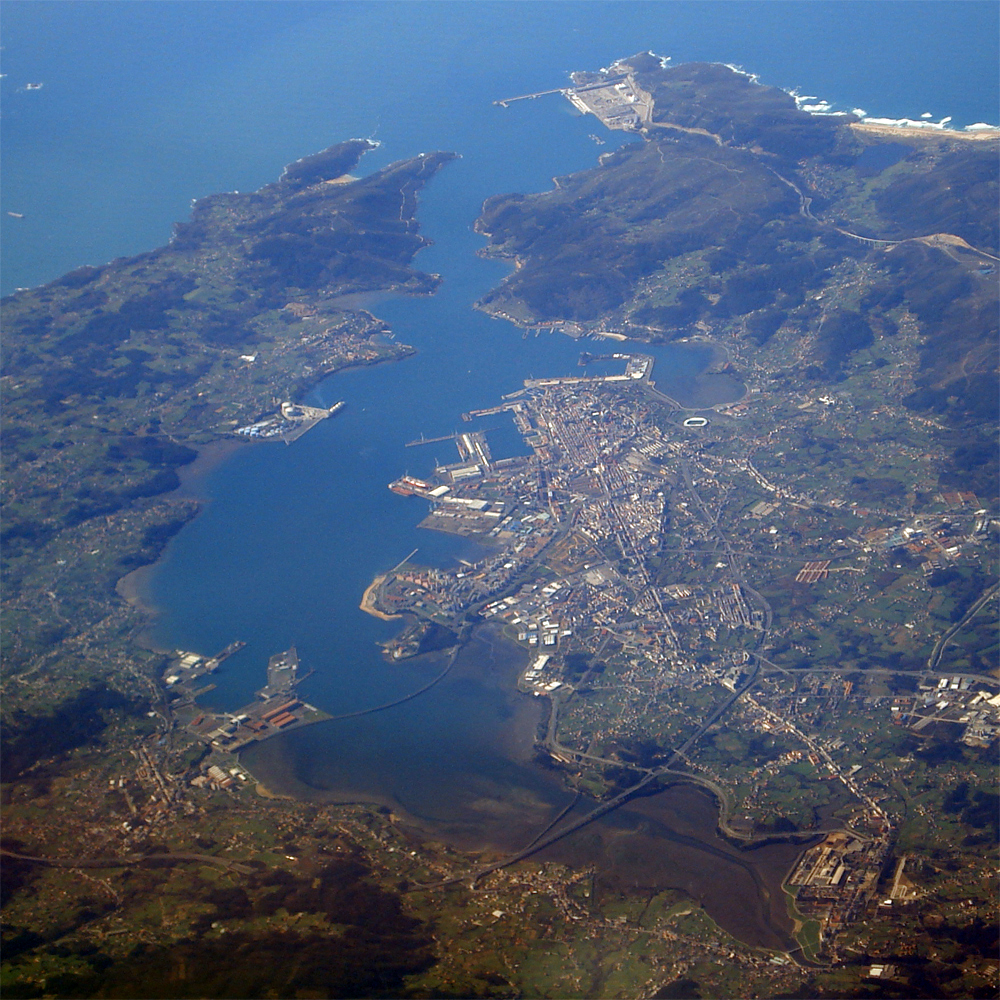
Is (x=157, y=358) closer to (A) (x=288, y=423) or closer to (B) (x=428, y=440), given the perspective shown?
(A) (x=288, y=423)

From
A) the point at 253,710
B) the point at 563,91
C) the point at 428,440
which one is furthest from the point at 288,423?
the point at 563,91

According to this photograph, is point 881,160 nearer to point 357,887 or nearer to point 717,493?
point 717,493

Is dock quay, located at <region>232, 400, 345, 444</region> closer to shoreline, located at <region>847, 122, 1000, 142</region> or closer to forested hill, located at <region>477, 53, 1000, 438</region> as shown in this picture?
forested hill, located at <region>477, 53, 1000, 438</region>

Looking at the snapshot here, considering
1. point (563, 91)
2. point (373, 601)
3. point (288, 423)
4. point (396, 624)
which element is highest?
point (563, 91)

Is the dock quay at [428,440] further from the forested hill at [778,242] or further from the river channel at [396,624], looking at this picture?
the forested hill at [778,242]

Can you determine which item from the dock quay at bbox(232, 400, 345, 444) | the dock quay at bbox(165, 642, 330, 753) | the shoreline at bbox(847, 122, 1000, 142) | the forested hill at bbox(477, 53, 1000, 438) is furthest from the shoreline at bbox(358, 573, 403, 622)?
the shoreline at bbox(847, 122, 1000, 142)

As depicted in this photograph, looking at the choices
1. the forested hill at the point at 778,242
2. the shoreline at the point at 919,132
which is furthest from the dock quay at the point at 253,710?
the shoreline at the point at 919,132

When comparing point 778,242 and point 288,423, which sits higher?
point 778,242

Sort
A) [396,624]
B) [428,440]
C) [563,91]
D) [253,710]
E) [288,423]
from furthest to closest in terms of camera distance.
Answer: [563,91]
[288,423]
[428,440]
[396,624]
[253,710]
